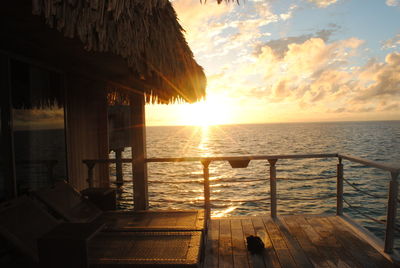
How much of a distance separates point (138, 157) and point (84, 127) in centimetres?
145

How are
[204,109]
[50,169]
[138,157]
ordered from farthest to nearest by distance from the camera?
[204,109] < [138,157] < [50,169]

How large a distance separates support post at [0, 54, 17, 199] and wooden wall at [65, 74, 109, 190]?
1.37m

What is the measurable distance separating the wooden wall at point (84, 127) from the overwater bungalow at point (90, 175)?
0.04 metres

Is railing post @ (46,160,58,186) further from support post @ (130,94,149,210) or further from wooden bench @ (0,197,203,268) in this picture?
support post @ (130,94,149,210)

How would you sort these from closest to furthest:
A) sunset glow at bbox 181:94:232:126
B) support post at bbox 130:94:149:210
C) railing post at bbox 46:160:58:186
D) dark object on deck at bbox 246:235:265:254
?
dark object on deck at bbox 246:235:265:254, railing post at bbox 46:160:58:186, support post at bbox 130:94:149:210, sunset glow at bbox 181:94:232:126

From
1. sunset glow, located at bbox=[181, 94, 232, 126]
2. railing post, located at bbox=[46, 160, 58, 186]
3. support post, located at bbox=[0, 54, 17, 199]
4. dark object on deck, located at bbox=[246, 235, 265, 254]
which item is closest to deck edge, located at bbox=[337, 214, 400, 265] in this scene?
dark object on deck, located at bbox=[246, 235, 265, 254]

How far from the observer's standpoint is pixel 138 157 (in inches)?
181

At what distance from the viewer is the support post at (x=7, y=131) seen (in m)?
2.97

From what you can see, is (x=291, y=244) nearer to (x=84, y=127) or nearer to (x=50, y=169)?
(x=50, y=169)

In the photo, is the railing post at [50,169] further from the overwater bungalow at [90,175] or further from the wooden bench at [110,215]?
the wooden bench at [110,215]

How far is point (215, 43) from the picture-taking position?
5785 millimetres

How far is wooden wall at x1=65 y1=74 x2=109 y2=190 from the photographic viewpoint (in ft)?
15.2

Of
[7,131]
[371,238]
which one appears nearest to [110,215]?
[7,131]

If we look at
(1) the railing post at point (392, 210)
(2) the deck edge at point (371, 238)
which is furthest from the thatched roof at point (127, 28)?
(2) the deck edge at point (371, 238)
